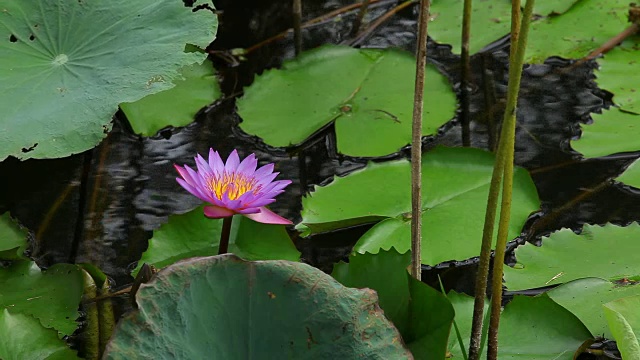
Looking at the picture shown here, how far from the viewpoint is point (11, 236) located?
6.03 feet

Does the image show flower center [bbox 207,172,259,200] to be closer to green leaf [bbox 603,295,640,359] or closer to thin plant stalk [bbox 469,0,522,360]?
thin plant stalk [bbox 469,0,522,360]

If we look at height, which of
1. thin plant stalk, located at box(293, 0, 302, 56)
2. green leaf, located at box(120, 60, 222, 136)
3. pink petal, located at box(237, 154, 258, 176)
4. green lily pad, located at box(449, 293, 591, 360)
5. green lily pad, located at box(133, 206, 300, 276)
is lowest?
green lily pad, located at box(449, 293, 591, 360)

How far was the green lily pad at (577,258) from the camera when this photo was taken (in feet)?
5.57

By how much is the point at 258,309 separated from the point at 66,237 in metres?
0.93

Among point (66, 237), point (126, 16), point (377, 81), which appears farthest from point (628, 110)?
point (66, 237)

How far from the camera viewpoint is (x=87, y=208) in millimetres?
2023

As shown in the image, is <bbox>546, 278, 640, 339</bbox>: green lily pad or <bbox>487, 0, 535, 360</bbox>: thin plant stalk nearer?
<bbox>487, 0, 535, 360</bbox>: thin plant stalk

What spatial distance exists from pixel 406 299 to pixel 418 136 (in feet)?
0.87

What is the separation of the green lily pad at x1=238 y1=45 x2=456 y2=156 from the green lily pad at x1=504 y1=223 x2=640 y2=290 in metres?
0.53

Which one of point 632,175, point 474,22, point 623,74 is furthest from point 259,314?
point 474,22

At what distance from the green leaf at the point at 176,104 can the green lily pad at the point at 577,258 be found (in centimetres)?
105

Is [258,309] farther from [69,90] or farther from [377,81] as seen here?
[377,81]

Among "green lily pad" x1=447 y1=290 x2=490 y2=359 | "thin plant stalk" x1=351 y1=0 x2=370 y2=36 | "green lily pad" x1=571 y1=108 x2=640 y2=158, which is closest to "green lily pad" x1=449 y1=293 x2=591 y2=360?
"green lily pad" x1=447 y1=290 x2=490 y2=359

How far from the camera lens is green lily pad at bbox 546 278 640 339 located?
1570 millimetres
